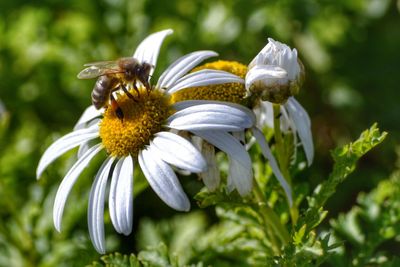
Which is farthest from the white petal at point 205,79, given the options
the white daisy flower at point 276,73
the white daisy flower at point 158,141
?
the white daisy flower at point 276,73

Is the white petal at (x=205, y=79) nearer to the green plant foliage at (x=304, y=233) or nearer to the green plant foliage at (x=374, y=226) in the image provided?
the green plant foliage at (x=304, y=233)

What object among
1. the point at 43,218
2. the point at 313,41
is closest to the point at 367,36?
the point at 313,41

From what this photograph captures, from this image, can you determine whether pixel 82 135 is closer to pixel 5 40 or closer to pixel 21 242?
pixel 21 242

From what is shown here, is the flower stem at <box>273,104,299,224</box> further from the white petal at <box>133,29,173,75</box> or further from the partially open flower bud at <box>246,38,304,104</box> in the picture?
the white petal at <box>133,29,173,75</box>

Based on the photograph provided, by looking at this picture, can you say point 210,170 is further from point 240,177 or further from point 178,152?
point 178,152

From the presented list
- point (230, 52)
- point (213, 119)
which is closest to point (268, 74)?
point (213, 119)

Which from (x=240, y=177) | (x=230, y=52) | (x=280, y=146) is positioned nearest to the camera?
(x=240, y=177)

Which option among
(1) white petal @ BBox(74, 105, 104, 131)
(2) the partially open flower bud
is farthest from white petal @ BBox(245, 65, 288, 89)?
(1) white petal @ BBox(74, 105, 104, 131)
